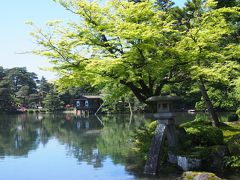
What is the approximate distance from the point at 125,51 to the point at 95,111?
178ft

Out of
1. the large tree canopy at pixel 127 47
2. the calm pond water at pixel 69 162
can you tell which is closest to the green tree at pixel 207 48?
the large tree canopy at pixel 127 47

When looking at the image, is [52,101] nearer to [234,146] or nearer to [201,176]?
[234,146]

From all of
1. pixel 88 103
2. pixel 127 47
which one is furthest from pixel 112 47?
pixel 88 103

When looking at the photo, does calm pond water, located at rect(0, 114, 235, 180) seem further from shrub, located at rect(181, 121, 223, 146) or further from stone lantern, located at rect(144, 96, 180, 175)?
shrub, located at rect(181, 121, 223, 146)

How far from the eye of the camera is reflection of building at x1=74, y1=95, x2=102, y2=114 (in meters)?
69.0

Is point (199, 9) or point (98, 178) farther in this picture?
point (199, 9)

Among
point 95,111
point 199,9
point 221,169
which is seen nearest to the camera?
point 221,169

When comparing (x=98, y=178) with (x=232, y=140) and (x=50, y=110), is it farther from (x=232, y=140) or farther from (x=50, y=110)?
(x=50, y=110)

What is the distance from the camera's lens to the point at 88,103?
72.4 metres

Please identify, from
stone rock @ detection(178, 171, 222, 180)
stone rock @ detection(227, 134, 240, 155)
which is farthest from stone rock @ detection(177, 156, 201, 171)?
stone rock @ detection(227, 134, 240, 155)

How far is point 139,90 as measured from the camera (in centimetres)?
1605

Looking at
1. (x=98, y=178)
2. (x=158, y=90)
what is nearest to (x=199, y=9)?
(x=158, y=90)

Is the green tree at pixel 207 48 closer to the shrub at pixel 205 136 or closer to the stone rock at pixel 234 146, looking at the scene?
the shrub at pixel 205 136

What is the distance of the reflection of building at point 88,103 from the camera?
68969mm
